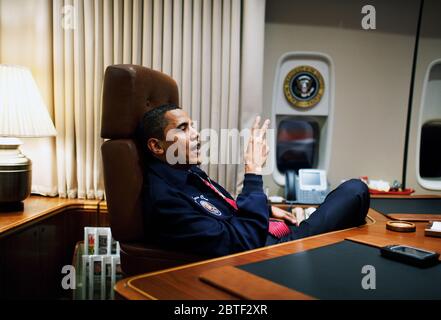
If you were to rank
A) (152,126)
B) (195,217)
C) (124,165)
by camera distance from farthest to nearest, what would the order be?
1. (152,126)
2. (124,165)
3. (195,217)

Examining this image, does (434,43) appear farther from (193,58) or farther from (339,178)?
(193,58)

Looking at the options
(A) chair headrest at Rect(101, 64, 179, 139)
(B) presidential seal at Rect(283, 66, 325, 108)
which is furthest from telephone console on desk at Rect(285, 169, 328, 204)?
(A) chair headrest at Rect(101, 64, 179, 139)

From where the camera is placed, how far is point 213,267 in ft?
3.26

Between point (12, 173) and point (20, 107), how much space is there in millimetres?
371

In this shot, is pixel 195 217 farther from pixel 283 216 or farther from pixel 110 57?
pixel 110 57

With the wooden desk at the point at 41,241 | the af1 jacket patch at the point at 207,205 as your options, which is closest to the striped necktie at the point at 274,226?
the af1 jacket patch at the point at 207,205

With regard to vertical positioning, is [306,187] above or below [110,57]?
below

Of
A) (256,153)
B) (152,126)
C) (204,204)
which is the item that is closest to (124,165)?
(152,126)

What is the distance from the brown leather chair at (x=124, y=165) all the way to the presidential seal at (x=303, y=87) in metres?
1.73

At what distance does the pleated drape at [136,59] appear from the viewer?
2488 millimetres

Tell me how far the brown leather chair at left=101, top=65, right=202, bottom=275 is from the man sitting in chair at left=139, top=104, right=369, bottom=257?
5 centimetres

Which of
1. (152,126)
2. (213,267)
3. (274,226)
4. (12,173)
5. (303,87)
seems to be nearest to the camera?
(213,267)

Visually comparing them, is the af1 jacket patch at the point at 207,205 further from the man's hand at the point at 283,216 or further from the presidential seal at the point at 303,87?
the presidential seal at the point at 303,87

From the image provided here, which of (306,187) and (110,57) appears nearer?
(110,57)
